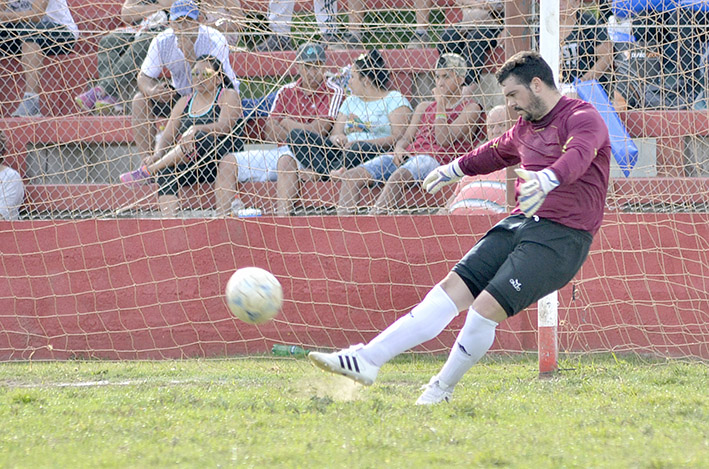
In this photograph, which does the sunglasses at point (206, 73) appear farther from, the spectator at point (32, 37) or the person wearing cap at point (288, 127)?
the spectator at point (32, 37)

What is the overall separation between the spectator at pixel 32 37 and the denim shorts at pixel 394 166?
3207mm

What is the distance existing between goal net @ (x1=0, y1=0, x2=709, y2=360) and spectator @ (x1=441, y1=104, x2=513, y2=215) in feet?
0.07

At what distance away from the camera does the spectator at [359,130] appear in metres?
8.21

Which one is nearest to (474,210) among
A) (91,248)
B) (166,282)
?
(166,282)

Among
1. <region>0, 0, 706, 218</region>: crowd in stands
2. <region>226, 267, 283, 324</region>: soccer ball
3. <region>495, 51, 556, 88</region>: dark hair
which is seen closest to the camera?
<region>495, 51, 556, 88</region>: dark hair

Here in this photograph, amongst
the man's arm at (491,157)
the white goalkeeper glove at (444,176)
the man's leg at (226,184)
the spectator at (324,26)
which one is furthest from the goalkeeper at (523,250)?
the man's leg at (226,184)

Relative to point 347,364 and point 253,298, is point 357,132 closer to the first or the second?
point 253,298

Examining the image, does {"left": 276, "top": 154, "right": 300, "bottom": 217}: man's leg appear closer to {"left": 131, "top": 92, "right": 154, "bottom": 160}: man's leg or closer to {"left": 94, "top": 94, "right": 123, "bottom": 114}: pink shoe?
{"left": 131, "top": 92, "right": 154, "bottom": 160}: man's leg

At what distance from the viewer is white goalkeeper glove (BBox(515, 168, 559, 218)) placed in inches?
185

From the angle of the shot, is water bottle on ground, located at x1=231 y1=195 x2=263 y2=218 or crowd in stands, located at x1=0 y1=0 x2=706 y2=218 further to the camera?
water bottle on ground, located at x1=231 y1=195 x2=263 y2=218

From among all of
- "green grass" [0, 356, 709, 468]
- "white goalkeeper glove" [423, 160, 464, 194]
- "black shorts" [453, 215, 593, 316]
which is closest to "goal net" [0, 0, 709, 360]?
"green grass" [0, 356, 709, 468]

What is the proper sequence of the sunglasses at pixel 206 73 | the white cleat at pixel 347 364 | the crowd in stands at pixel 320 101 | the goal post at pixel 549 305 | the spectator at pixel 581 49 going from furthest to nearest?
the sunglasses at pixel 206 73 → the crowd in stands at pixel 320 101 → the spectator at pixel 581 49 → the goal post at pixel 549 305 → the white cleat at pixel 347 364

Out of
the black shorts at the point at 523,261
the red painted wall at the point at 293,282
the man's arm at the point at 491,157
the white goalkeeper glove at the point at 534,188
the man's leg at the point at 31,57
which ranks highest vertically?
the white goalkeeper glove at the point at 534,188

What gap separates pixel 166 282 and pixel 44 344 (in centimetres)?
128
